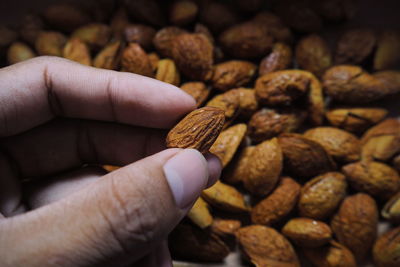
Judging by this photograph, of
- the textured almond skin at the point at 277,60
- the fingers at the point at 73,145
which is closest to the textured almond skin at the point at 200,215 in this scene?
the fingers at the point at 73,145

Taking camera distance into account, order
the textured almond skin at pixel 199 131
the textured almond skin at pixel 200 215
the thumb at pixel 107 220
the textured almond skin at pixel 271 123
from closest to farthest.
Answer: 1. the thumb at pixel 107 220
2. the textured almond skin at pixel 199 131
3. the textured almond skin at pixel 200 215
4. the textured almond skin at pixel 271 123

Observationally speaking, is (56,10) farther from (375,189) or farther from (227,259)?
(375,189)

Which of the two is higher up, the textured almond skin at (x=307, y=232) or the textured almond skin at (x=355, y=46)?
the textured almond skin at (x=355, y=46)

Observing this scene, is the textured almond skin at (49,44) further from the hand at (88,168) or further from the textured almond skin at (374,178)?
the textured almond skin at (374,178)

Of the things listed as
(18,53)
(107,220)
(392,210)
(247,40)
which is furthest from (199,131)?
(18,53)

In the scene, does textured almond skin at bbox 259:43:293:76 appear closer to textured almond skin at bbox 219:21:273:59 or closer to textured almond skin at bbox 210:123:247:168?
textured almond skin at bbox 219:21:273:59

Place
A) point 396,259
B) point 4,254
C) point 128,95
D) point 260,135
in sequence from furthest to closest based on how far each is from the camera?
point 260,135 → point 396,259 → point 128,95 → point 4,254

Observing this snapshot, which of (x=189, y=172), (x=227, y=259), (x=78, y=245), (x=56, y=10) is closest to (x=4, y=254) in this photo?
(x=78, y=245)
